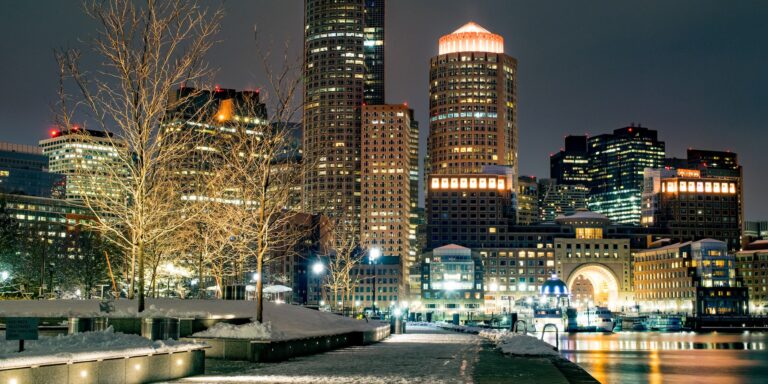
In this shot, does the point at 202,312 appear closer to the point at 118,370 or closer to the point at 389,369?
the point at 389,369

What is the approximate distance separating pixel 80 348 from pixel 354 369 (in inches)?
377

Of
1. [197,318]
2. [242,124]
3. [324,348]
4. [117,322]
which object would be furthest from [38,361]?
[242,124]

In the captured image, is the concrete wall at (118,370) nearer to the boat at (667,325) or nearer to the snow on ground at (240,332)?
the snow on ground at (240,332)

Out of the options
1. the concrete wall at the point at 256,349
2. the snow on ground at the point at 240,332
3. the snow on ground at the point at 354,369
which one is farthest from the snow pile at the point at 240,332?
the snow on ground at the point at 354,369

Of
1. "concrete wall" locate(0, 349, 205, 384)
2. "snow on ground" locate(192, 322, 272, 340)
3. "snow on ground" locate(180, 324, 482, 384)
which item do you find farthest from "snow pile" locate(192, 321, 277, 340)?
"concrete wall" locate(0, 349, 205, 384)

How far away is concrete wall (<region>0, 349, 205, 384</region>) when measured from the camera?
18.8 metres

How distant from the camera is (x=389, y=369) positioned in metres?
28.5

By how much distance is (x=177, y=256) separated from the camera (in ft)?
241

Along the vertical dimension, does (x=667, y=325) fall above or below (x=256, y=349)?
below

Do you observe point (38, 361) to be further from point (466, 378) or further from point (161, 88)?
point (161, 88)

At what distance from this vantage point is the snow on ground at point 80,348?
1909cm

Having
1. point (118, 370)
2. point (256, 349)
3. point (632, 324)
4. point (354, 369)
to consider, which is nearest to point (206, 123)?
point (256, 349)

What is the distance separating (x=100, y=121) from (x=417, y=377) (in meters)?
18.0

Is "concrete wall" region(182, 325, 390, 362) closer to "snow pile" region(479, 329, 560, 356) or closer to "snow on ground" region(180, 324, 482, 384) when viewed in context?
"snow on ground" region(180, 324, 482, 384)
